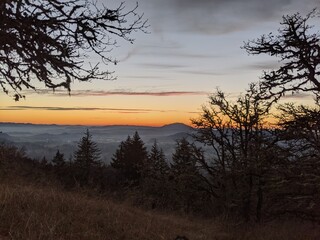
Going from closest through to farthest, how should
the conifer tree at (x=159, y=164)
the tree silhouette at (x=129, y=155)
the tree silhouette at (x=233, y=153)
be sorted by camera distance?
the tree silhouette at (x=233, y=153) → the conifer tree at (x=159, y=164) → the tree silhouette at (x=129, y=155)

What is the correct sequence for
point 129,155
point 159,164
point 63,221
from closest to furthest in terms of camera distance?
point 63,221 → point 159,164 → point 129,155

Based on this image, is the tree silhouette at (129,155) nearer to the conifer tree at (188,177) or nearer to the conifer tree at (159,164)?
the conifer tree at (159,164)

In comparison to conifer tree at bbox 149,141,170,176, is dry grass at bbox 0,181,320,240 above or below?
above

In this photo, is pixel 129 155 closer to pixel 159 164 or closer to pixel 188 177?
pixel 159 164

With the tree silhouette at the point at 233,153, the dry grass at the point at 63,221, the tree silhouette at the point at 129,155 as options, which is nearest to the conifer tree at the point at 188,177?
the tree silhouette at the point at 233,153

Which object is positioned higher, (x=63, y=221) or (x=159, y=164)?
(x=63, y=221)

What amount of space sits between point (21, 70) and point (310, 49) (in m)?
10.0

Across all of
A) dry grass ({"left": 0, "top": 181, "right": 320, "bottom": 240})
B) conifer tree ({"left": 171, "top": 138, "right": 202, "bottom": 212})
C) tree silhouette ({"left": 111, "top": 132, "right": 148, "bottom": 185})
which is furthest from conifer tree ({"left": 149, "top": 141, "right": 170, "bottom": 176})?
dry grass ({"left": 0, "top": 181, "right": 320, "bottom": 240})

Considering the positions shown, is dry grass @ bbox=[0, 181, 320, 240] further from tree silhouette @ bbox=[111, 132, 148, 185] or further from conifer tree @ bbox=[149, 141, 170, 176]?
tree silhouette @ bbox=[111, 132, 148, 185]

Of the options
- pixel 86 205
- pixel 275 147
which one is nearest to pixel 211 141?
pixel 275 147

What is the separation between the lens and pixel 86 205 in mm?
7789

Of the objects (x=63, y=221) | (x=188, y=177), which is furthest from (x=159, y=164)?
(x=63, y=221)

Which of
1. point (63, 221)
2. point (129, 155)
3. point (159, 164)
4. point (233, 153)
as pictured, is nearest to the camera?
point (63, 221)

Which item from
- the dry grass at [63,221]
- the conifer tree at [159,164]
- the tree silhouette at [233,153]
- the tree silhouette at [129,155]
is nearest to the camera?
the dry grass at [63,221]
